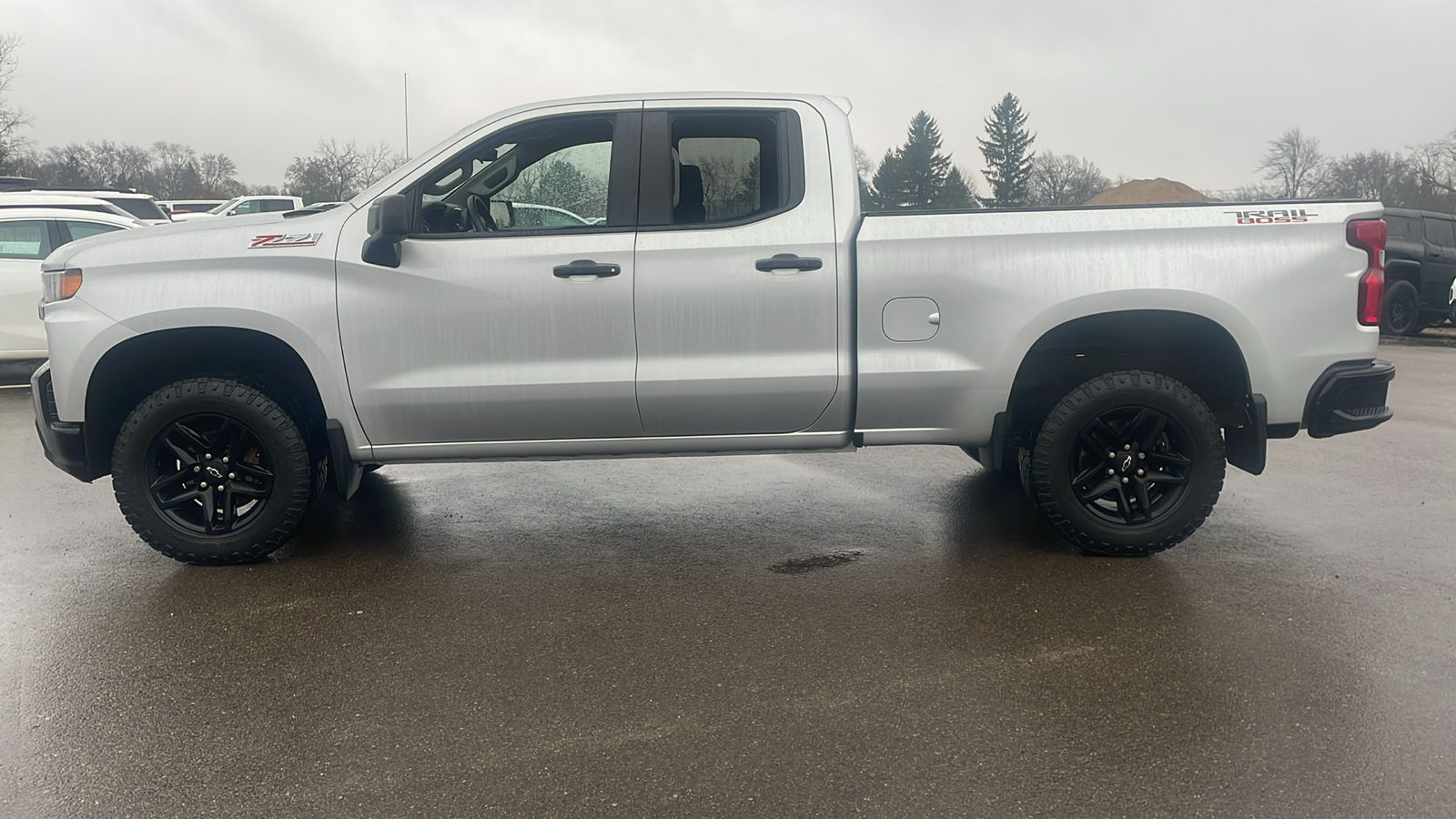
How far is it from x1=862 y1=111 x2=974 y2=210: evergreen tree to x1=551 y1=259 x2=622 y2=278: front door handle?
79.4 meters

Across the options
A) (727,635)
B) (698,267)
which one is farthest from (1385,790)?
(698,267)

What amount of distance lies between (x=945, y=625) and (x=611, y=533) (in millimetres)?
1936

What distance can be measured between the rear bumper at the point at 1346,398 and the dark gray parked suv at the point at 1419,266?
1274 cm

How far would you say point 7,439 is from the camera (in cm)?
778

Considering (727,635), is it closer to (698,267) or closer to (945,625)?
(945,625)

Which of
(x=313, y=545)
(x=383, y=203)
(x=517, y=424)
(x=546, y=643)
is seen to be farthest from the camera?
(x=313, y=545)

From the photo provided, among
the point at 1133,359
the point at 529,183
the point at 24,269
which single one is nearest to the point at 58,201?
the point at 24,269

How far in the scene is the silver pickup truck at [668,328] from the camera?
14.4ft

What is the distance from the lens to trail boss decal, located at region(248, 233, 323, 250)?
14.6 ft

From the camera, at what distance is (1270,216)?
14.3 ft

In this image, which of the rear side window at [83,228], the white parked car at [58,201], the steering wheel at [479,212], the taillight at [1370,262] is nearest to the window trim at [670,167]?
the steering wheel at [479,212]

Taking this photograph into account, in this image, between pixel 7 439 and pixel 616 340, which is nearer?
pixel 616 340

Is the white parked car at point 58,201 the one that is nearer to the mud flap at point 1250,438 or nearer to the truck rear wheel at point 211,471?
the truck rear wheel at point 211,471

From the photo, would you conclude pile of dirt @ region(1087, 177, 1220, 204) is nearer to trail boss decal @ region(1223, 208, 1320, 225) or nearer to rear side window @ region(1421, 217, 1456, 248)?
rear side window @ region(1421, 217, 1456, 248)
